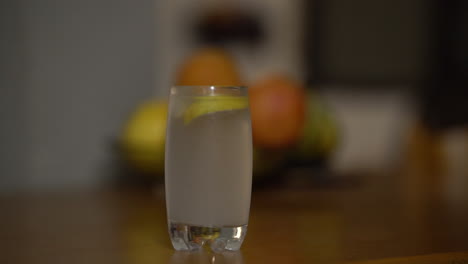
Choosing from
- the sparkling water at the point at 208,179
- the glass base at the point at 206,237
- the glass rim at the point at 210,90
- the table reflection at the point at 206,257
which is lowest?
the table reflection at the point at 206,257

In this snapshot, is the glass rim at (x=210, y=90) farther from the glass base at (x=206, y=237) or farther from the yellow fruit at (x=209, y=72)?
the yellow fruit at (x=209, y=72)

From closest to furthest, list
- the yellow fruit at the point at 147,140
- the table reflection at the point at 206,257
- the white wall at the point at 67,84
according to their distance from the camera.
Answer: the table reflection at the point at 206,257
the yellow fruit at the point at 147,140
the white wall at the point at 67,84

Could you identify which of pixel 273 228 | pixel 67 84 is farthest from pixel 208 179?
pixel 67 84

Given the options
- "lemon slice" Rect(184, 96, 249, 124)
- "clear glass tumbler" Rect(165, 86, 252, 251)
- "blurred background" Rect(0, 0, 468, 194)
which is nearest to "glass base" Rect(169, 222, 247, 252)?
"clear glass tumbler" Rect(165, 86, 252, 251)

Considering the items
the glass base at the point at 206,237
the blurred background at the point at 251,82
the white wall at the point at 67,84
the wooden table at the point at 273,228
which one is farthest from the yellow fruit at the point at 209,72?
the glass base at the point at 206,237

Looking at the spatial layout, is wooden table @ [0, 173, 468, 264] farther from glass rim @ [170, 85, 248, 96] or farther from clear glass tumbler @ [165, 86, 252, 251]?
glass rim @ [170, 85, 248, 96]
